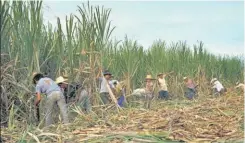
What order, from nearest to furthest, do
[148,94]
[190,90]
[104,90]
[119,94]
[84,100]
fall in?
[84,100]
[104,90]
[119,94]
[148,94]
[190,90]

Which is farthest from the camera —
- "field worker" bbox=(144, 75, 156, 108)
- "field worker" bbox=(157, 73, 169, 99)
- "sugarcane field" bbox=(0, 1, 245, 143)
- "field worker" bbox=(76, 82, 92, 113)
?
"field worker" bbox=(157, 73, 169, 99)

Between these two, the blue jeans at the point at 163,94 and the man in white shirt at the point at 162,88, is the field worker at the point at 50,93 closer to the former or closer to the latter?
the man in white shirt at the point at 162,88

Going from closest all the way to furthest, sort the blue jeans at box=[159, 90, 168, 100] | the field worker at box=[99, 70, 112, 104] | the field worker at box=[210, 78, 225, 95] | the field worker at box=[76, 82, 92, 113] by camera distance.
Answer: the field worker at box=[76, 82, 92, 113] → the field worker at box=[99, 70, 112, 104] → the blue jeans at box=[159, 90, 168, 100] → the field worker at box=[210, 78, 225, 95]

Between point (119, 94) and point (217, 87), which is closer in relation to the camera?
point (119, 94)

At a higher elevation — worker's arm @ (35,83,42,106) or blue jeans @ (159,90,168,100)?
worker's arm @ (35,83,42,106)

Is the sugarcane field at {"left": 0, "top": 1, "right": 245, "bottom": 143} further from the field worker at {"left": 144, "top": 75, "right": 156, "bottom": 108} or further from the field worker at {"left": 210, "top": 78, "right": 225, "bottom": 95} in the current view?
the field worker at {"left": 210, "top": 78, "right": 225, "bottom": 95}

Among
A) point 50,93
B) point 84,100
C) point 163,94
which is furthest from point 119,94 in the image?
point 163,94

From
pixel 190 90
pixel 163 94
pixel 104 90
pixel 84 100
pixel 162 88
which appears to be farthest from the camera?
pixel 190 90

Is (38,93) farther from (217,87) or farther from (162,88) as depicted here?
(217,87)

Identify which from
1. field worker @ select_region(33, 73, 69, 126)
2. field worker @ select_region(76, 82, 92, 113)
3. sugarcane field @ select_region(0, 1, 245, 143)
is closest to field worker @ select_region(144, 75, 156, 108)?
sugarcane field @ select_region(0, 1, 245, 143)

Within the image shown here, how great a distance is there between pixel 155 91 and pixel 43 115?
5.23 meters

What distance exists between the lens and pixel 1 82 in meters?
6.96

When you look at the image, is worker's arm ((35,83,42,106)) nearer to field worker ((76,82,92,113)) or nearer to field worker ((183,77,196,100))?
field worker ((76,82,92,113))

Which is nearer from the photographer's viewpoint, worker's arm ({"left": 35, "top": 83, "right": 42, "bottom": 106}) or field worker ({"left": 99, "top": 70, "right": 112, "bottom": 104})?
worker's arm ({"left": 35, "top": 83, "right": 42, "bottom": 106})
